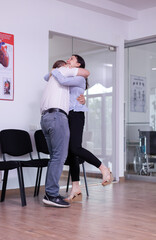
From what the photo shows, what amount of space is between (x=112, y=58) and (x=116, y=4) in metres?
0.82

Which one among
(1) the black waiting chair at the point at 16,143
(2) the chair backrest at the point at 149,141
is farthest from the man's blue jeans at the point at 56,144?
(2) the chair backrest at the point at 149,141

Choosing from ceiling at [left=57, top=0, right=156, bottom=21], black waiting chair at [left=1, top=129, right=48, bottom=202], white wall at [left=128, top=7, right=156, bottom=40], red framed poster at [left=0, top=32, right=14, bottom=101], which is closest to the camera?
black waiting chair at [left=1, top=129, right=48, bottom=202]

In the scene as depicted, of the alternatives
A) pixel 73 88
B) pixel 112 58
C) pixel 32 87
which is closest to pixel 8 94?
pixel 32 87

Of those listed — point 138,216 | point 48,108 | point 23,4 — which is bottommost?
point 138,216

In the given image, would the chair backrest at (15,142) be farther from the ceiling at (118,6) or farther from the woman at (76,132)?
the ceiling at (118,6)

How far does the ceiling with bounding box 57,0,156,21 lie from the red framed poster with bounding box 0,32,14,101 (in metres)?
1.13

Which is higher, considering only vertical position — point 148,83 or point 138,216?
point 148,83

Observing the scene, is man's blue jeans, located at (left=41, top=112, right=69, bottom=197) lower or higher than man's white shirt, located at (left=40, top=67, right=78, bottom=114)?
lower

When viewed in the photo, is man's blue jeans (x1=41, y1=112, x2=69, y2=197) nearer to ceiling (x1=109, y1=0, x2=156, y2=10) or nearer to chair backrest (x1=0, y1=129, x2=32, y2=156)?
chair backrest (x1=0, y1=129, x2=32, y2=156)

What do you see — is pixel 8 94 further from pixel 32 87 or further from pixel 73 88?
pixel 73 88

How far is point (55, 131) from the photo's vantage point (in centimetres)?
373

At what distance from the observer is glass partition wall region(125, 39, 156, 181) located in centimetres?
612

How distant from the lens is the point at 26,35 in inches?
195

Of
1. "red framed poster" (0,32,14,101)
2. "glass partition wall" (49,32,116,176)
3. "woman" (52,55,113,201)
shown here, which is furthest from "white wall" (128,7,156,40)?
"woman" (52,55,113,201)
